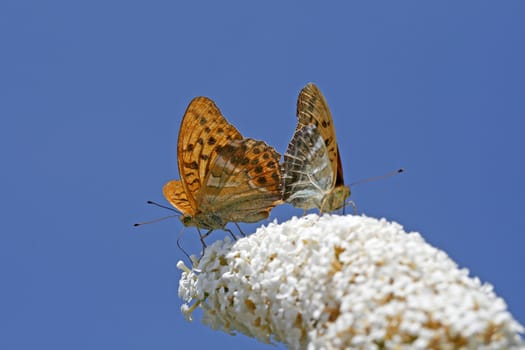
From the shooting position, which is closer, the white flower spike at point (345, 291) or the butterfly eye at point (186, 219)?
the white flower spike at point (345, 291)

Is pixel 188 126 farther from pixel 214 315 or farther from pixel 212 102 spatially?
pixel 214 315

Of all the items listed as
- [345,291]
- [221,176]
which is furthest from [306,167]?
[345,291]

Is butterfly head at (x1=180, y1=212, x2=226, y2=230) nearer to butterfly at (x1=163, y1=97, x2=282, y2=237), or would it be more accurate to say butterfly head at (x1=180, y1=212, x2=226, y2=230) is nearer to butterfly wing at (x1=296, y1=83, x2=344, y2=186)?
butterfly at (x1=163, y1=97, x2=282, y2=237)

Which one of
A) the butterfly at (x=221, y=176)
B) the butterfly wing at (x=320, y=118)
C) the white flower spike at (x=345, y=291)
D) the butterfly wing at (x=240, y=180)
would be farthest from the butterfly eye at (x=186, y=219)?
the butterfly wing at (x=320, y=118)

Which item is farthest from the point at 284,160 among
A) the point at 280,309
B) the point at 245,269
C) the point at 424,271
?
the point at 424,271

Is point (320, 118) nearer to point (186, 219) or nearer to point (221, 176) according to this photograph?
point (221, 176)

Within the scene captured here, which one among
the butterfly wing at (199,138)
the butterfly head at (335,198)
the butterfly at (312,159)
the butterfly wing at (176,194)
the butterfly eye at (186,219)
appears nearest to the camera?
the butterfly head at (335,198)

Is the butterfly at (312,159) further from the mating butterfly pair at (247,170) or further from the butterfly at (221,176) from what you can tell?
the butterfly at (221,176)
